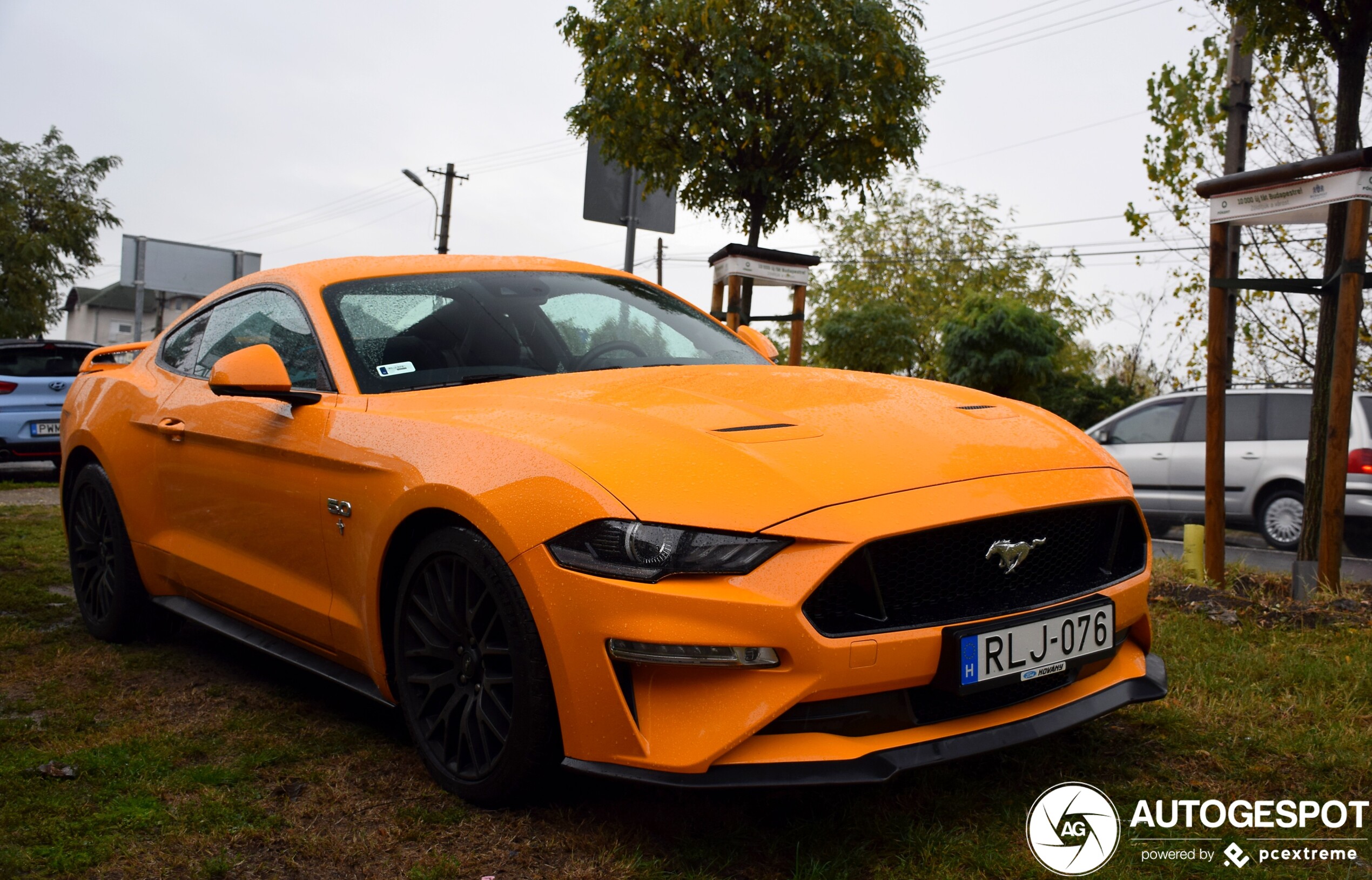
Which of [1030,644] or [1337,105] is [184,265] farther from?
[1030,644]

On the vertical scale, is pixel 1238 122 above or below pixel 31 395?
above

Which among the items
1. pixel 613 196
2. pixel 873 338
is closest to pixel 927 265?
pixel 873 338

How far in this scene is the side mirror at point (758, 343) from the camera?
4.21 metres

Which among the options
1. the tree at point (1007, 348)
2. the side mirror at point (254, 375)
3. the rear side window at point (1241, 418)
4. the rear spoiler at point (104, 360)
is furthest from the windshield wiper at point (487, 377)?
the tree at point (1007, 348)

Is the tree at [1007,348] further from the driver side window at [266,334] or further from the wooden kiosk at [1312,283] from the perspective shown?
the driver side window at [266,334]

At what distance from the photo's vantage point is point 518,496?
8.37 ft

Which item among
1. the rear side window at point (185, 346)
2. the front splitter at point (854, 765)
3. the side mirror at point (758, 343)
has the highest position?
the side mirror at point (758, 343)

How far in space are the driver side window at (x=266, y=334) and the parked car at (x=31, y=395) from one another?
867 cm

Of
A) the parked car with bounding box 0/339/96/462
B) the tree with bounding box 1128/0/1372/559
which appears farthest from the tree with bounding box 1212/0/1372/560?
the parked car with bounding box 0/339/96/462

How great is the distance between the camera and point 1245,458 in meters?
10.8

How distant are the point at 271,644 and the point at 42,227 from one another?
3307 centimetres

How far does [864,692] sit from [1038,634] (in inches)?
18.3

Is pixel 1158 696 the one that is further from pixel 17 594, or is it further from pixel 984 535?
pixel 17 594

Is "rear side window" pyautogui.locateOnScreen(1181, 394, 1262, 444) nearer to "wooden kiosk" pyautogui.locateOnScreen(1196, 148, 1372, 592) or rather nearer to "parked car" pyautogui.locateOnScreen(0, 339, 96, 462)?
"wooden kiosk" pyautogui.locateOnScreen(1196, 148, 1372, 592)
